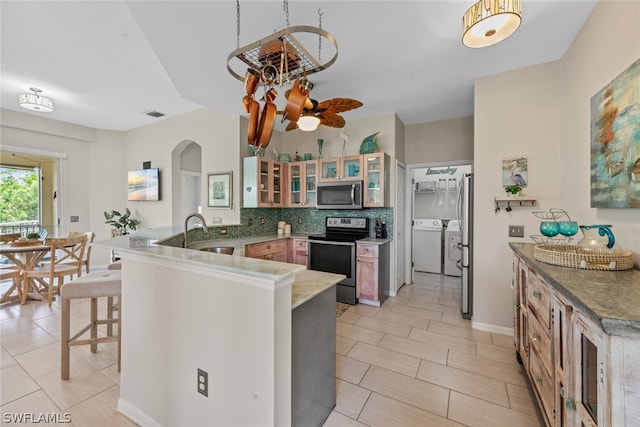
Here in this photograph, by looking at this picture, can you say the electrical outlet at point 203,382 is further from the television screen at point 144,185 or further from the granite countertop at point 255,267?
the television screen at point 144,185

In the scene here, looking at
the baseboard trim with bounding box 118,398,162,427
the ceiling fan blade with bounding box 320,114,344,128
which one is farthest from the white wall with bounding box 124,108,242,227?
the baseboard trim with bounding box 118,398,162,427

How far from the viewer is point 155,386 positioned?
1514 mm

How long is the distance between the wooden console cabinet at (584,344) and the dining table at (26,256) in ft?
16.6

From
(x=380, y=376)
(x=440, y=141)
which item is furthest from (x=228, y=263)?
(x=440, y=141)

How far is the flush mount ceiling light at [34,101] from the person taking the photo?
338cm

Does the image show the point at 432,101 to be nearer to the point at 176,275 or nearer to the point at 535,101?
the point at 535,101

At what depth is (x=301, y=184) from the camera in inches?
171

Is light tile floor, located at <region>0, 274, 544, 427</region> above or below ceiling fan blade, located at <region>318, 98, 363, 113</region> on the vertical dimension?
below

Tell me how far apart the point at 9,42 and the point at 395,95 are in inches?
159

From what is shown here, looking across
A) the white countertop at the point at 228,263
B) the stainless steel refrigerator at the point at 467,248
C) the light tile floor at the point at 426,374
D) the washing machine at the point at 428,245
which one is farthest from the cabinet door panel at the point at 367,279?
the white countertop at the point at 228,263

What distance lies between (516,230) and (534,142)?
0.90 m

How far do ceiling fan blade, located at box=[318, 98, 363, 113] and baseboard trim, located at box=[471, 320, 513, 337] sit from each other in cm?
265

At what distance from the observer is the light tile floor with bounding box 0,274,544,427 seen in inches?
65.1

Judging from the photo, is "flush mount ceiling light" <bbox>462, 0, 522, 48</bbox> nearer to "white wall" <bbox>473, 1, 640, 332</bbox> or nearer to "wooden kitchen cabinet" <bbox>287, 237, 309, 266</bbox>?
"white wall" <bbox>473, 1, 640, 332</bbox>
